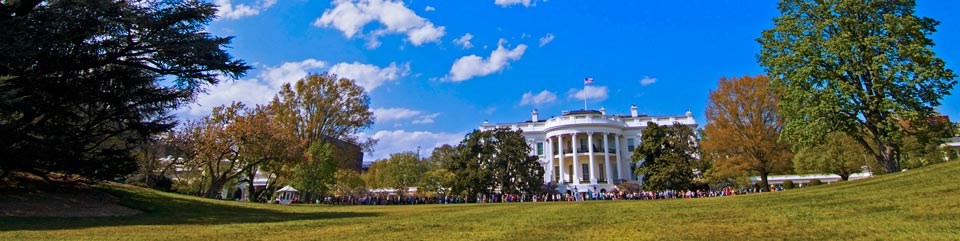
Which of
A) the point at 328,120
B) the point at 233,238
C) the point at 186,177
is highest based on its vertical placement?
the point at 328,120

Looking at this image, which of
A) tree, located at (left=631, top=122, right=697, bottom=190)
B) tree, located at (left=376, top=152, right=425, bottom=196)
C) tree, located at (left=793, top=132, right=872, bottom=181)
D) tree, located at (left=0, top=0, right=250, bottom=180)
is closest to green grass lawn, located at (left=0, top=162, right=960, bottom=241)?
tree, located at (left=0, top=0, right=250, bottom=180)

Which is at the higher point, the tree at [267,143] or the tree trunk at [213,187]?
the tree at [267,143]

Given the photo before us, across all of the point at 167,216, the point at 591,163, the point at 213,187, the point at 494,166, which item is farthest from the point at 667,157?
the point at 167,216

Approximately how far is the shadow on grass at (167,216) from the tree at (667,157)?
2885 centimetres

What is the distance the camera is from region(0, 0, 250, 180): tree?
15234mm

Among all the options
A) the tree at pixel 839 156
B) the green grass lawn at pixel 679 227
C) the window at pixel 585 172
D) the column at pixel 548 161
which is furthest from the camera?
the column at pixel 548 161

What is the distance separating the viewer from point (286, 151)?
106ft

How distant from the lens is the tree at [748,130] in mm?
34031

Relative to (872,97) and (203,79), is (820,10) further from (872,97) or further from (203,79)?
(203,79)

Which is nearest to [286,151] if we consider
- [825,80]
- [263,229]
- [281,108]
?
[281,108]

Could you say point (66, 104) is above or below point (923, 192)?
above

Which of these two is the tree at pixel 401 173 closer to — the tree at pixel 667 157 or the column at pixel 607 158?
the column at pixel 607 158

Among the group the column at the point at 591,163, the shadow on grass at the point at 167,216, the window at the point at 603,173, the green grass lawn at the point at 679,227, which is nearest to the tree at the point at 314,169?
the shadow on grass at the point at 167,216

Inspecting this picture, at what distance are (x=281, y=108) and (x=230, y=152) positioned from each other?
5.90 metres
